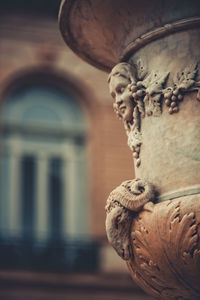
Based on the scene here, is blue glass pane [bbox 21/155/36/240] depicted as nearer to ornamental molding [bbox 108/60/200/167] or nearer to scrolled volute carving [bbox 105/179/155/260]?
ornamental molding [bbox 108/60/200/167]

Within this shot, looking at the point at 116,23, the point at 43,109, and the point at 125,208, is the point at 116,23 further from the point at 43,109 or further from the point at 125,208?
the point at 43,109

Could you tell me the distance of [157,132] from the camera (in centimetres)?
311

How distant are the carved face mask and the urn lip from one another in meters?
0.15

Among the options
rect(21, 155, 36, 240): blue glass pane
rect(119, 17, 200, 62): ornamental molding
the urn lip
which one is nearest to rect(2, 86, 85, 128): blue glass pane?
rect(21, 155, 36, 240): blue glass pane

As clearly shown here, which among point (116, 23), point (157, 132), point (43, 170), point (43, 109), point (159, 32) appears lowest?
point (157, 132)

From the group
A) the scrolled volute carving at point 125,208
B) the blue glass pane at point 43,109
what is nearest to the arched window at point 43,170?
the blue glass pane at point 43,109

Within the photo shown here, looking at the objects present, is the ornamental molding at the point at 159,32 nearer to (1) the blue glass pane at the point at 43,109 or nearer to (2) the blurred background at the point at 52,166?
(2) the blurred background at the point at 52,166

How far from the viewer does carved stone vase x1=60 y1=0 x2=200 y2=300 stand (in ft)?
9.43

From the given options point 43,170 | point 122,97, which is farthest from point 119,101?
point 43,170

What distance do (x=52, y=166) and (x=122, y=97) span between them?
10015 millimetres

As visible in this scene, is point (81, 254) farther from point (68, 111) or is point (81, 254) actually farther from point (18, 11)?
→ point (18, 11)

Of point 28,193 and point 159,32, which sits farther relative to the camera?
point 28,193

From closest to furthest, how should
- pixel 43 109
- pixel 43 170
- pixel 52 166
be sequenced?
pixel 43 170 → pixel 52 166 → pixel 43 109

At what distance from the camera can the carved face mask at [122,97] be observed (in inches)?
128
